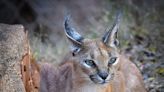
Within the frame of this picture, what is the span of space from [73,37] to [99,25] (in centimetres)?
355

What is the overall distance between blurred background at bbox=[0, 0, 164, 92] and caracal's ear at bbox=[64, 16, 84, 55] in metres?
Answer: 1.74

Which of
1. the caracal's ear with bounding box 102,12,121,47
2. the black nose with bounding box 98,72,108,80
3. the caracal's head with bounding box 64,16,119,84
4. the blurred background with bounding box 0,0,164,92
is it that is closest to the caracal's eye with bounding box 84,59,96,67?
the caracal's head with bounding box 64,16,119,84

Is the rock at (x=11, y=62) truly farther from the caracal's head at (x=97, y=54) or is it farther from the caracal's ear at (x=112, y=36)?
the caracal's ear at (x=112, y=36)

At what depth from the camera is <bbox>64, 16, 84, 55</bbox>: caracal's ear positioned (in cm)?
528

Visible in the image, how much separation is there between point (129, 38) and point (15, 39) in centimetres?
306

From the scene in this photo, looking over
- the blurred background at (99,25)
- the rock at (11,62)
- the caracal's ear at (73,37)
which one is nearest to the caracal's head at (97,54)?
the caracal's ear at (73,37)

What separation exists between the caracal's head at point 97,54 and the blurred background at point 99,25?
1668 millimetres

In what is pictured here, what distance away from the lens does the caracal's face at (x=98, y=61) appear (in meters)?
5.12

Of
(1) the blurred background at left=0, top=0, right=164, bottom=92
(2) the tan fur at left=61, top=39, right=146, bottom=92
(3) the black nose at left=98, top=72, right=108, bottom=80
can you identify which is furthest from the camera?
(1) the blurred background at left=0, top=0, right=164, bottom=92

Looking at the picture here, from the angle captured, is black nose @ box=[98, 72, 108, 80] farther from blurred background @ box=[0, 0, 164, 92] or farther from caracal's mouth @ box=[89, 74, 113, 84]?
blurred background @ box=[0, 0, 164, 92]

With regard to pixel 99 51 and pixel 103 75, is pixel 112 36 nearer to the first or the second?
pixel 99 51

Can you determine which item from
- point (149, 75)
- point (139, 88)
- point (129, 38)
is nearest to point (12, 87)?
point (139, 88)

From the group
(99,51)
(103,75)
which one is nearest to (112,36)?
(99,51)

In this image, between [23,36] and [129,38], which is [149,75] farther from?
[23,36]
